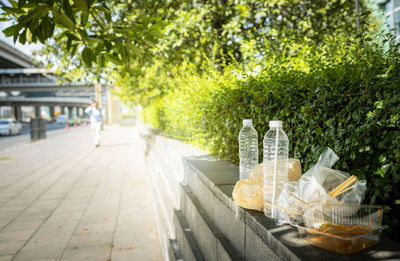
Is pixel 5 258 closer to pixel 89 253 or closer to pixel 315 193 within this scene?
pixel 89 253

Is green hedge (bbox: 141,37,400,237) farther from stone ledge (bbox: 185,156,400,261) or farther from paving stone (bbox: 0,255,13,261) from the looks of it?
paving stone (bbox: 0,255,13,261)

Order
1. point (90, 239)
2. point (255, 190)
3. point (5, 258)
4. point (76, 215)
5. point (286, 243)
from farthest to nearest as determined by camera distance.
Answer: point (76, 215) < point (90, 239) < point (5, 258) < point (255, 190) < point (286, 243)

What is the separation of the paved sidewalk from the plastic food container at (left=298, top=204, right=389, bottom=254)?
3096 mm

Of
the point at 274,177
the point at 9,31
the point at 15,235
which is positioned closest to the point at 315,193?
the point at 274,177

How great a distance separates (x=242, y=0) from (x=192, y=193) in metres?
4.49

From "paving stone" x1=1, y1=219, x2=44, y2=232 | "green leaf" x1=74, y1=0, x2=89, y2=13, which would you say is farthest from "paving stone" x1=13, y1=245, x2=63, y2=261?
"green leaf" x1=74, y1=0, x2=89, y2=13

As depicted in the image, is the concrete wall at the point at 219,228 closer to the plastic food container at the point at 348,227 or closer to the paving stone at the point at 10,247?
the plastic food container at the point at 348,227

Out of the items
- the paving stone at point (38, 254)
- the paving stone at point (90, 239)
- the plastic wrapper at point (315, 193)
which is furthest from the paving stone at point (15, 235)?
the plastic wrapper at point (315, 193)

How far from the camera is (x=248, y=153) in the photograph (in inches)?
93.9

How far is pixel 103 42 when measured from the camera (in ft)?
10.3

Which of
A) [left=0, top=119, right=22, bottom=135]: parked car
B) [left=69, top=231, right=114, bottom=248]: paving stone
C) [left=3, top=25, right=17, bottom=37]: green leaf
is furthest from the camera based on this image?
[left=0, top=119, right=22, bottom=135]: parked car

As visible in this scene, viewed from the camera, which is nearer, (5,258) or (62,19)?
(62,19)

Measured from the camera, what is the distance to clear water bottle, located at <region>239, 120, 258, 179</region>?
7.70 ft

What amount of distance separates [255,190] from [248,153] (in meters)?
0.68
